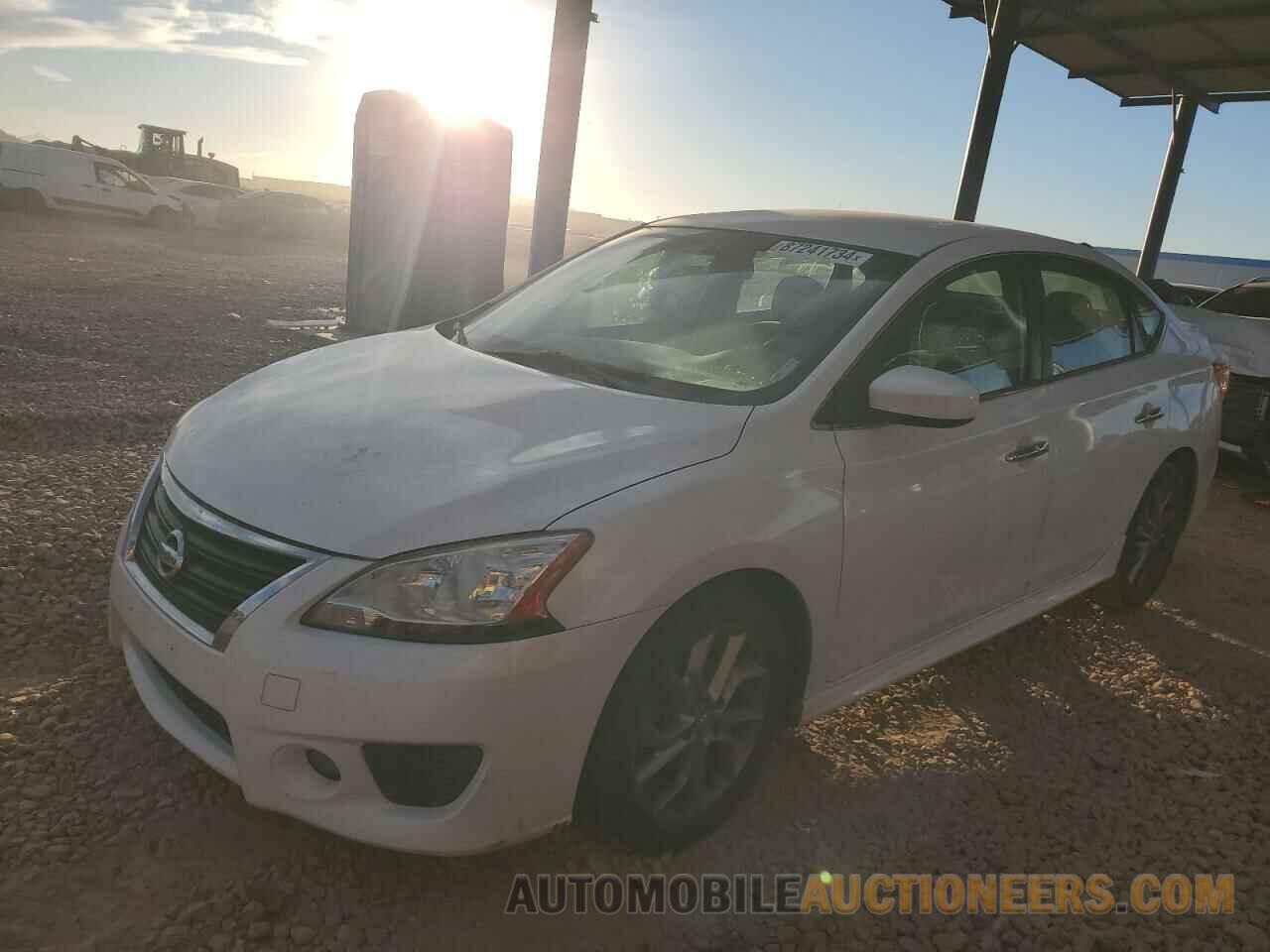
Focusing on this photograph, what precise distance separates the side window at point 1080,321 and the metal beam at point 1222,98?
1468 centimetres

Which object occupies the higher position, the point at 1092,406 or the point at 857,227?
→ the point at 857,227

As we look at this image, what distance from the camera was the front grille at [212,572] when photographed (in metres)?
2.14

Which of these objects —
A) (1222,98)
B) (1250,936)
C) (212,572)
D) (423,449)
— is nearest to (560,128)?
(423,449)

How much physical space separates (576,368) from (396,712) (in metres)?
1.25

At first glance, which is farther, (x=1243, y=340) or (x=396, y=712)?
(x=1243, y=340)

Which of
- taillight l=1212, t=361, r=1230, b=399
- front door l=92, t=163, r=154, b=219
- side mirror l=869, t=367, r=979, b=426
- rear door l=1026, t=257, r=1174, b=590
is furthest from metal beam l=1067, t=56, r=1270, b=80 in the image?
front door l=92, t=163, r=154, b=219

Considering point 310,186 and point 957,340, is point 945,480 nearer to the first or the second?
point 957,340

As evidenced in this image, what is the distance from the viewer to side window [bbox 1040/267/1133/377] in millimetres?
3537

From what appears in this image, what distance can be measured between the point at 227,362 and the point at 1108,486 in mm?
6569

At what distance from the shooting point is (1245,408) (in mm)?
7098

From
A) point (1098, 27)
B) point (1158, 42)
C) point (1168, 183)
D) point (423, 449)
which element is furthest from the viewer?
point (1168, 183)

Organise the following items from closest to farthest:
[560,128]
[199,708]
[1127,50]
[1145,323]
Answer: [199,708] < [1145,323] < [560,128] < [1127,50]

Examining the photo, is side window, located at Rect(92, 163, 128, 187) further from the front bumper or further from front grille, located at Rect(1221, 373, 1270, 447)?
the front bumper

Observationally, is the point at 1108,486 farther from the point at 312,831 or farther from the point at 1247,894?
the point at 312,831
